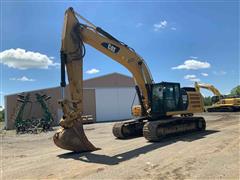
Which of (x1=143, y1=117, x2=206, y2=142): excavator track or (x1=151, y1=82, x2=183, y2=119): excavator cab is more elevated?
(x1=151, y1=82, x2=183, y2=119): excavator cab

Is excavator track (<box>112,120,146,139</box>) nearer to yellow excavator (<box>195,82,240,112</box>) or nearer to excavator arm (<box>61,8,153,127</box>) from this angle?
excavator arm (<box>61,8,153,127</box>)

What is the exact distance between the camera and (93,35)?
11.4 m

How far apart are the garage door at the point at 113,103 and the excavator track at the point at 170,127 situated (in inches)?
723

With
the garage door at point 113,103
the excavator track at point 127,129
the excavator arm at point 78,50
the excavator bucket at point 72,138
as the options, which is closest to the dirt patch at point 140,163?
the excavator bucket at point 72,138

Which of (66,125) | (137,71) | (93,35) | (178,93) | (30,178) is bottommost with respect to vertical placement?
(30,178)

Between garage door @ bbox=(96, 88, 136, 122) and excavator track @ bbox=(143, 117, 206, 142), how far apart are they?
18367mm

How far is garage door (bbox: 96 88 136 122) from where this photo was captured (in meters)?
33.0

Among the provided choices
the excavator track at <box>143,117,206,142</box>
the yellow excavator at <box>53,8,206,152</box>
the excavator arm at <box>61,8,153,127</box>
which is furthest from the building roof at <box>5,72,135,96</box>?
the excavator arm at <box>61,8,153,127</box>

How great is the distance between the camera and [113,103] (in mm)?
33812

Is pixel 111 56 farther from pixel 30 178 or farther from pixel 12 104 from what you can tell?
pixel 12 104

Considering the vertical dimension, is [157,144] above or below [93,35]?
below

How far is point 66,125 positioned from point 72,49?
9.03 feet

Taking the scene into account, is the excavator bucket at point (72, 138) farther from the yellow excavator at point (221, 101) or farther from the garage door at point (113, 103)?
the yellow excavator at point (221, 101)

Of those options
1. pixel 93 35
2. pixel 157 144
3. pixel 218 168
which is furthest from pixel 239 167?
pixel 93 35
